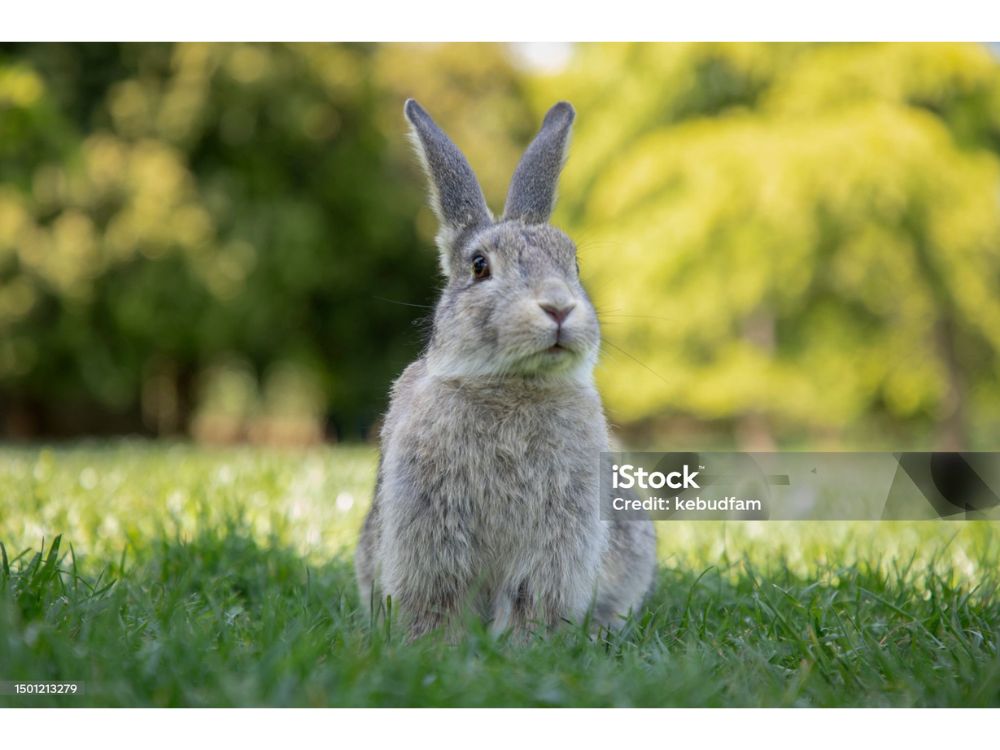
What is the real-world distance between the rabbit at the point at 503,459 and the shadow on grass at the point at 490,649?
197 mm

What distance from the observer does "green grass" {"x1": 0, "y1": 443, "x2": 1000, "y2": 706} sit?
93.7 inches

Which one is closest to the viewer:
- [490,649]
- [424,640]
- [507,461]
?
[490,649]

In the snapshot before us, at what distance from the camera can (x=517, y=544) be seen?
314 centimetres

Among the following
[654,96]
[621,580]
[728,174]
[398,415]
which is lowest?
[621,580]

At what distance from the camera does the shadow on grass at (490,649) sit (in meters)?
2.36

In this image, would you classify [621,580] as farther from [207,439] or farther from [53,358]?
[207,439]

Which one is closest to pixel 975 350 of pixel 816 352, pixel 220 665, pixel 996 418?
pixel 996 418

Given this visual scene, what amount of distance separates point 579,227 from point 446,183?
10.2 metres

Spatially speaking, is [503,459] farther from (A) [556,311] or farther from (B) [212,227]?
(B) [212,227]

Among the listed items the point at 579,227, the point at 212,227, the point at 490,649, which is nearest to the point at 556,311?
the point at 490,649

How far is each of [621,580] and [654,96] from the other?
10790 mm

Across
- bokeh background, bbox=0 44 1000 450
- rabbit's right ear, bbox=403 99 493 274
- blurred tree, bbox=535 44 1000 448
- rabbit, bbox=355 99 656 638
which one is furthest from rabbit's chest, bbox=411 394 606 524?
blurred tree, bbox=535 44 1000 448

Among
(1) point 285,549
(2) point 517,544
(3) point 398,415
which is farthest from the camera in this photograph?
(1) point 285,549

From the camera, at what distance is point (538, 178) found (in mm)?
3566
